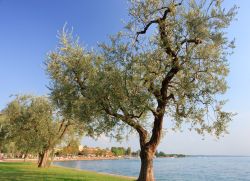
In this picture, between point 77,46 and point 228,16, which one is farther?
point 77,46

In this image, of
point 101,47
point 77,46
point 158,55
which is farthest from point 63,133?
point 158,55

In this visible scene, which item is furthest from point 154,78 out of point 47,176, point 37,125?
point 37,125

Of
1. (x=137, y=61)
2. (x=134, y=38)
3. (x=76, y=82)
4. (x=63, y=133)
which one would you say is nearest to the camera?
(x=137, y=61)

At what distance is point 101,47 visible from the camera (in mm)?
27031

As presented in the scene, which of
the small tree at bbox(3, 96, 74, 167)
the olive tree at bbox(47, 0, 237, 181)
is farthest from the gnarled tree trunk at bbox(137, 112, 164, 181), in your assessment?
the small tree at bbox(3, 96, 74, 167)

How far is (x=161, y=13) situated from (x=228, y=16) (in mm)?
4596

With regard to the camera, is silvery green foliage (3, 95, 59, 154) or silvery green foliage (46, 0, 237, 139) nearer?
silvery green foliage (46, 0, 237, 139)

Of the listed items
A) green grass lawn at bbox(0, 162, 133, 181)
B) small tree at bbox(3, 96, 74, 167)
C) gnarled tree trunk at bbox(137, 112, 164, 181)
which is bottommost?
green grass lawn at bbox(0, 162, 133, 181)

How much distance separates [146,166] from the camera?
25547 mm

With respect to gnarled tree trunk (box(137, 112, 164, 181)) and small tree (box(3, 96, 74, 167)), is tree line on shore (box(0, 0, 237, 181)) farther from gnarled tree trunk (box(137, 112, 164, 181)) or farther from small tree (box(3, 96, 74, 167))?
small tree (box(3, 96, 74, 167))

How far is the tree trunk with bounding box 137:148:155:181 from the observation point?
2525 cm

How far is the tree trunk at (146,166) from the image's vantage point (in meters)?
25.2

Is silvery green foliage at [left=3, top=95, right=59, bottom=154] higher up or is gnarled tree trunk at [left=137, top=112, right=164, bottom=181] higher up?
silvery green foliage at [left=3, top=95, right=59, bottom=154]

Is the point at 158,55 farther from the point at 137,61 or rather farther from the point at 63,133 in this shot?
the point at 63,133
